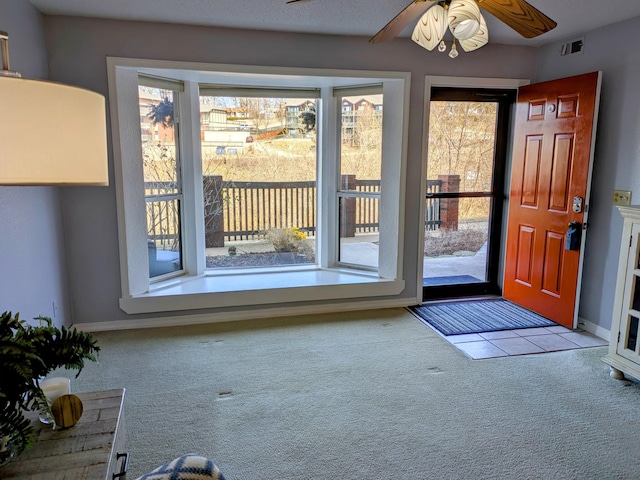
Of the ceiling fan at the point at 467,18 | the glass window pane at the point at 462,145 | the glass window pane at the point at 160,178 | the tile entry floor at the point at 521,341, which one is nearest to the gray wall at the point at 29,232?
the glass window pane at the point at 160,178

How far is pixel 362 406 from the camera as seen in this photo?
2.56m

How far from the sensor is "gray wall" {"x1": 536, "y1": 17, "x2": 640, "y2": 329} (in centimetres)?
327

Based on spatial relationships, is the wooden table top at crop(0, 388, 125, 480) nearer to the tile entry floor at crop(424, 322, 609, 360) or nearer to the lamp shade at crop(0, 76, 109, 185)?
the lamp shade at crop(0, 76, 109, 185)

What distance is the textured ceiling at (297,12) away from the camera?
2961 millimetres

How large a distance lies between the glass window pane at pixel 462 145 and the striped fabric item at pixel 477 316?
1150 millimetres

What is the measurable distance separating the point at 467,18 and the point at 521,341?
2567 mm

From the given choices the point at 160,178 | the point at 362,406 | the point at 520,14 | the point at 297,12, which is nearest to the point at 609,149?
the point at 520,14

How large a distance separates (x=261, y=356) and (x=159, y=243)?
5.25 ft

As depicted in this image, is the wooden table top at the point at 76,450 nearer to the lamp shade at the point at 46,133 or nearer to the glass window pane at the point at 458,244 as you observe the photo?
the lamp shade at the point at 46,133

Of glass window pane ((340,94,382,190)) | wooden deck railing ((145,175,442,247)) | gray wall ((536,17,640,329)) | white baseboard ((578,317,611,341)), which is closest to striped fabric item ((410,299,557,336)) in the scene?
white baseboard ((578,317,611,341))

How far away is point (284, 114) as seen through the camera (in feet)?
14.5

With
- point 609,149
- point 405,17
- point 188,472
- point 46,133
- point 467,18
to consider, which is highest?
point 405,17

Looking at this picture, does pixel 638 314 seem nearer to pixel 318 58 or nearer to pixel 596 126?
pixel 596 126

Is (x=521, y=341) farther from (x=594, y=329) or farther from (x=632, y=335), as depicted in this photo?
(x=632, y=335)
